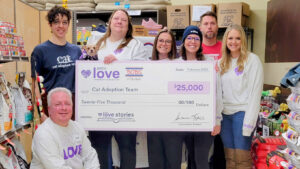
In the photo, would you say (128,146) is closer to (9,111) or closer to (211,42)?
(9,111)

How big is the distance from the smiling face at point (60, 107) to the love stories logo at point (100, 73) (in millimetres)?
350

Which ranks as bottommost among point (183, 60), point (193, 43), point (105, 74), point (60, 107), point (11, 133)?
point (11, 133)

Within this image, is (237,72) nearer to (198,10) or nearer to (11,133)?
(11,133)

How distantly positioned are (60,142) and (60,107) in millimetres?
252

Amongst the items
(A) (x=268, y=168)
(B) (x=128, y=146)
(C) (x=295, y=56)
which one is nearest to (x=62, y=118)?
(B) (x=128, y=146)

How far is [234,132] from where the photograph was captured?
2.55 metres

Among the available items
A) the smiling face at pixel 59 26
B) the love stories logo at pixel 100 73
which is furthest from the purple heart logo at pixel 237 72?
the smiling face at pixel 59 26

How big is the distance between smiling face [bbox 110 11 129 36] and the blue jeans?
1209 millimetres

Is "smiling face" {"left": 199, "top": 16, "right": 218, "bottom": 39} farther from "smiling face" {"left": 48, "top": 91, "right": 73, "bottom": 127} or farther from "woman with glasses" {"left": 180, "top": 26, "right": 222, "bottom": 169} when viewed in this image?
"smiling face" {"left": 48, "top": 91, "right": 73, "bottom": 127}

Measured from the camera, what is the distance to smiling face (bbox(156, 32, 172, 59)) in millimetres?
2621

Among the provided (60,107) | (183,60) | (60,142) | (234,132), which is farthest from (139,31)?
(60,142)

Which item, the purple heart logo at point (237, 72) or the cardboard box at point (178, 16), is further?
the cardboard box at point (178, 16)

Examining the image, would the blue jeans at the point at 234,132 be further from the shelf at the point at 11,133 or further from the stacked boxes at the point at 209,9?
the stacked boxes at the point at 209,9

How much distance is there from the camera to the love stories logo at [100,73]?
2369mm
